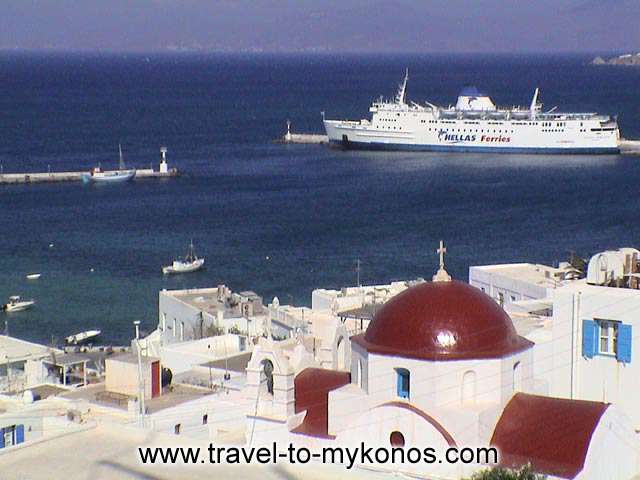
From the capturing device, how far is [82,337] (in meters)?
32.0

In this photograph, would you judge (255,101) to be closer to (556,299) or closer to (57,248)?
(57,248)

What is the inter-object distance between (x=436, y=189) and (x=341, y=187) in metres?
4.46

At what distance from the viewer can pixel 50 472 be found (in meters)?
10.4

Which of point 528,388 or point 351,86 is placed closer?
point 528,388

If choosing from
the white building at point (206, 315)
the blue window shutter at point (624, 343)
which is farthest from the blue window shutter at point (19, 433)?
the white building at point (206, 315)

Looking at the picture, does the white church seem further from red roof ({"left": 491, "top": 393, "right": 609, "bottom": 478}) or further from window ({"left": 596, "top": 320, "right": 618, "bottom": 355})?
window ({"left": 596, "top": 320, "right": 618, "bottom": 355})

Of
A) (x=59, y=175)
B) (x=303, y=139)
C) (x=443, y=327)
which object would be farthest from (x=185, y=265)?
(x=303, y=139)

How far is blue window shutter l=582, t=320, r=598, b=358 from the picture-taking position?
15.1m

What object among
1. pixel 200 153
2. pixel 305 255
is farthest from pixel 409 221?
pixel 200 153

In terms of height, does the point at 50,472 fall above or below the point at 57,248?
above

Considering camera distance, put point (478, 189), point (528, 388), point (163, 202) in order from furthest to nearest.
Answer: point (478, 189) → point (163, 202) → point (528, 388)

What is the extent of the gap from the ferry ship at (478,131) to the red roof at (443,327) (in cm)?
6994

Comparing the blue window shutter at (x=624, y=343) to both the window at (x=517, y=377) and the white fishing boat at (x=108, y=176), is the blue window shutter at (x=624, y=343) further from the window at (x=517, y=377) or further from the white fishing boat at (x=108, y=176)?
the white fishing boat at (x=108, y=176)

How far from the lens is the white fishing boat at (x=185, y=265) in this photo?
41281mm
